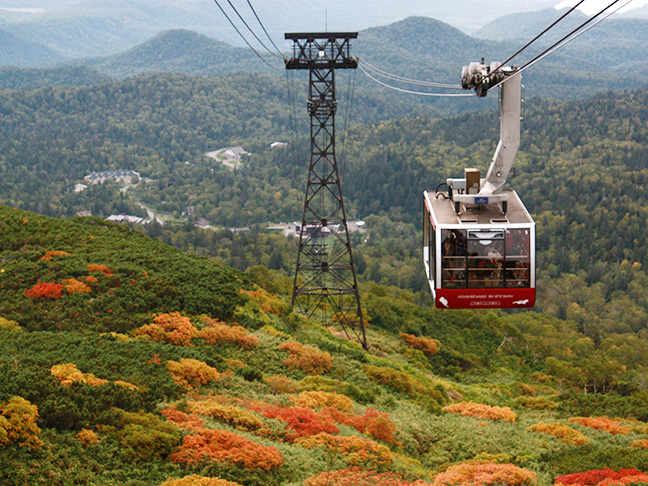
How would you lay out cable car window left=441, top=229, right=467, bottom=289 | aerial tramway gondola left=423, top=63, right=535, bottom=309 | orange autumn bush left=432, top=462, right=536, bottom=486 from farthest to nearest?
orange autumn bush left=432, top=462, right=536, bottom=486 → cable car window left=441, top=229, right=467, bottom=289 → aerial tramway gondola left=423, top=63, right=535, bottom=309

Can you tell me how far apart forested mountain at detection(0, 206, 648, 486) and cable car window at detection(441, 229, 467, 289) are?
671 centimetres

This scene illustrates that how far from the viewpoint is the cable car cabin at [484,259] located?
21.2 meters

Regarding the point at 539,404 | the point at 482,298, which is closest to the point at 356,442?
the point at 482,298

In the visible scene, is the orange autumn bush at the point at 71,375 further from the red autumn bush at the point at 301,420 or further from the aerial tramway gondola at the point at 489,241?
the aerial tramway gondola at the point at 489,241

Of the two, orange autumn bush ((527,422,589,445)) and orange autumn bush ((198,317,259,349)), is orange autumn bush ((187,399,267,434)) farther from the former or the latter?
orange autumn bush ((527,422,589,445))

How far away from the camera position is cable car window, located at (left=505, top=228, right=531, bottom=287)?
69.4 ft

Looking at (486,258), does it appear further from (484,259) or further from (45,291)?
(45,291)

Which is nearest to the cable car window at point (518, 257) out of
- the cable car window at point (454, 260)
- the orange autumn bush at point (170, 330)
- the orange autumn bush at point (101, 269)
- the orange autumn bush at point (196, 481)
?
the cable car window at point (454, 260)

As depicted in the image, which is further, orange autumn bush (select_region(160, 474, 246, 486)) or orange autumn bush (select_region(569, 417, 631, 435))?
orange autumn bush (select_region(569, 417, 631, 435))

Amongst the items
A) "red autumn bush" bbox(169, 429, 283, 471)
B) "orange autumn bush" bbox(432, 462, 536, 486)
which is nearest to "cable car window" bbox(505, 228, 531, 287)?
"orange autumn bush" bbox(432, 462, 536, 486)

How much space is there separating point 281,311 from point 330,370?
31.8ft

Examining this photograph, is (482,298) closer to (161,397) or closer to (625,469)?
(625,469)

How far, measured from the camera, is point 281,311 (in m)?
44.3

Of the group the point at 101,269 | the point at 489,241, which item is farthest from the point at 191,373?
the point at 101,269
